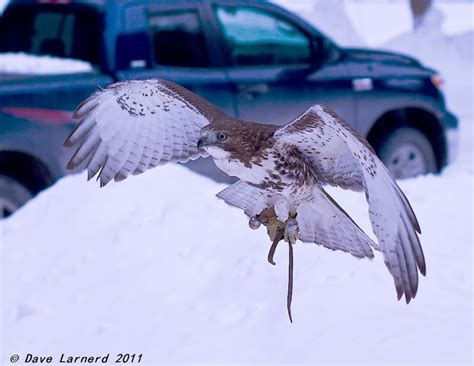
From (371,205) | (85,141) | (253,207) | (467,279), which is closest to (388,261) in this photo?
(371,205)

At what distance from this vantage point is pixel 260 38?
16.7ft

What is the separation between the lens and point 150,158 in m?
1.81

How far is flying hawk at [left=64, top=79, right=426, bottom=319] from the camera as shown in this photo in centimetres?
156

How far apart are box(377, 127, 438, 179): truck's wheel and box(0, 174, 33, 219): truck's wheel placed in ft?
7.99

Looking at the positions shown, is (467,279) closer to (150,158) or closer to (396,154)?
(150,158)

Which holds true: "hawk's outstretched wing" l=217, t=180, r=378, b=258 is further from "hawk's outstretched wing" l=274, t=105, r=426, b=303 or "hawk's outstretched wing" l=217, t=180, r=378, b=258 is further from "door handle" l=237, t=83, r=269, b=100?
"door handle" l=237, t=83, r=269, b=100

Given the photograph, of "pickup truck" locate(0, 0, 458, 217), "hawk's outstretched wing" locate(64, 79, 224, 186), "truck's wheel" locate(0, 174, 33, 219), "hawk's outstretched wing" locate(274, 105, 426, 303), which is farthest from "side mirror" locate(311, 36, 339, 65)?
"hawk's outstretched wing" locate(274, 105, 426, 303)

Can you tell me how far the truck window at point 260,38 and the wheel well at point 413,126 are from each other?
0.78 meters

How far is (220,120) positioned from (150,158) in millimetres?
252

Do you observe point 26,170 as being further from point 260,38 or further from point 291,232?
point 291,232

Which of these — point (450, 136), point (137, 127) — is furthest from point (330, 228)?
point (450, 136)

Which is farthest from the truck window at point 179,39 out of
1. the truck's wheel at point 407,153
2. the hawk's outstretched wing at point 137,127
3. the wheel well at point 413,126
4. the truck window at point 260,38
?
the hawk's outstretched wing at point 137,127

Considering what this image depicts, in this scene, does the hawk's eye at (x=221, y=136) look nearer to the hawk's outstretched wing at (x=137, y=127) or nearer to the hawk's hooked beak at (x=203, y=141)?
the hawk's hooked beak at (x=203, y=141)

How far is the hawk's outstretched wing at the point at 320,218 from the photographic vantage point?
1.72 m
